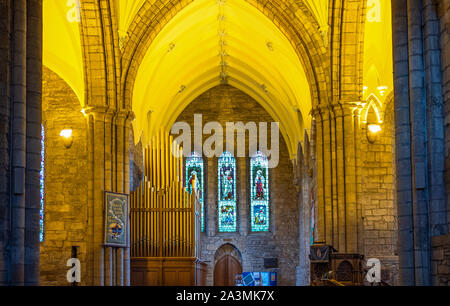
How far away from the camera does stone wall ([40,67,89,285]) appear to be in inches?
833

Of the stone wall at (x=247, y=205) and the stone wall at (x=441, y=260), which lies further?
the stone wall at (x=247, y=205)

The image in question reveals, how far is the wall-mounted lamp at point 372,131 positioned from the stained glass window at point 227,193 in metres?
11.5

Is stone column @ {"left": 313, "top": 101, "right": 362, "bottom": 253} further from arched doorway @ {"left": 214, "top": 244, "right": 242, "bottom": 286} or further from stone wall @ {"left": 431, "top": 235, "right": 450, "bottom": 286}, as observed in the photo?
arched doorway @ {"left": 214, "top": 244, "right": 242, "bottom": 286}

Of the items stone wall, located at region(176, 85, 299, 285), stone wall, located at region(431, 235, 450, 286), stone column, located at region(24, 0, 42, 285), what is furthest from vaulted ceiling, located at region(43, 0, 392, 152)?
stone wall, located at region(431, 235, 450, 286)

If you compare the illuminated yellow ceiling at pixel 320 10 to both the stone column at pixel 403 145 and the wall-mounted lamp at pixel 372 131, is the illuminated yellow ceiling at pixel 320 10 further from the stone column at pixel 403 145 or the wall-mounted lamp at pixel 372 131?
the stone column at pixel 403 145

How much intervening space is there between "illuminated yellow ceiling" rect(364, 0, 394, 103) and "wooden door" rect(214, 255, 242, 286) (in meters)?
12.2

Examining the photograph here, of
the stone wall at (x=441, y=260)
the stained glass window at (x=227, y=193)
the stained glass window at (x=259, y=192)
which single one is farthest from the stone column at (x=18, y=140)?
the stained glass window at (x=259, y=192)

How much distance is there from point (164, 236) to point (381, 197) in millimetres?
7018

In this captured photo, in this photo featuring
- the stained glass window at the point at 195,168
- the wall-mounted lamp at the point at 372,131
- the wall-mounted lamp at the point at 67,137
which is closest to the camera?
the wall-mounted lamp at the point at 372,131

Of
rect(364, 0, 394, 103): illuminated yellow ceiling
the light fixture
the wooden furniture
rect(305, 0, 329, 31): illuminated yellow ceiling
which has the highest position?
rect(305, 0, 329, 31): illuminated yellow ceiling

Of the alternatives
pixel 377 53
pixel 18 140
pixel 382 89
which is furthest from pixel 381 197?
pixel 18 140

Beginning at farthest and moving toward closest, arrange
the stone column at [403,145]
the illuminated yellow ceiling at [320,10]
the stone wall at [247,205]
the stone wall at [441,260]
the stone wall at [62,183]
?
the stone wall at [247,205], the stone wall at [62,183], the illuminated yellow ceiling at [320,10], the stone column at [403,145], the stone wall at [441,260]

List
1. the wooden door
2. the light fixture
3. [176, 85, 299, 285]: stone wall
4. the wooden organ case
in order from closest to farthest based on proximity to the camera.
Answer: the light fixture
the wooden organ case
[176, 85, 299, 285]: stone wall
the wooden door

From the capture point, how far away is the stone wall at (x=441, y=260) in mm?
9828
